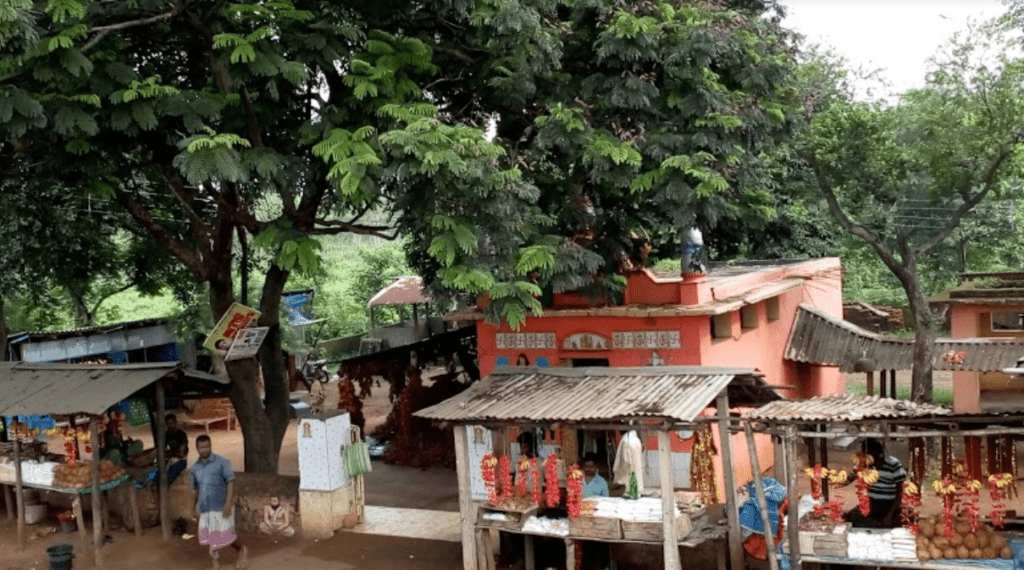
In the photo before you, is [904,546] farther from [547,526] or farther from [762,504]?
[547,526]

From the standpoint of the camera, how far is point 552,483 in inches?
404

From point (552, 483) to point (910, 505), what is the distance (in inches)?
139

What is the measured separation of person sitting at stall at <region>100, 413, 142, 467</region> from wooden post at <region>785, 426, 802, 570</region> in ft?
30.2

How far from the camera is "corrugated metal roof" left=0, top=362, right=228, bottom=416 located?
1227 cm

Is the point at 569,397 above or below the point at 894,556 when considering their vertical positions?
above

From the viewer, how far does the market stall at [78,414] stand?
12.4 meters

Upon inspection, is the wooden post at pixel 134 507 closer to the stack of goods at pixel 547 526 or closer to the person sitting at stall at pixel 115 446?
the person sitting at stall at pixel 115 446

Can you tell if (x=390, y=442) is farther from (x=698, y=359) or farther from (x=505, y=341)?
(x=698, y=359)

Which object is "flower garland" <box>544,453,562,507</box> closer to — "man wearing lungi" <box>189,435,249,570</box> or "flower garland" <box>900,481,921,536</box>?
"flower garland" <box>900,481,921,536</box>

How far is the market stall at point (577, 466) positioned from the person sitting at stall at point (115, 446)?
5719mm

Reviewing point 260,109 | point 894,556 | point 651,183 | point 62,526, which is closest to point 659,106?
point 651,183

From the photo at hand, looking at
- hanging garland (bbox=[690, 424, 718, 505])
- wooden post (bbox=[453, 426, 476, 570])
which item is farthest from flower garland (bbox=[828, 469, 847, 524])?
wooden post (bbox=[453, 426, 476, 570])

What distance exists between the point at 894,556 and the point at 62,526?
11.1 m

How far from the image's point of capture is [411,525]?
506 inches
